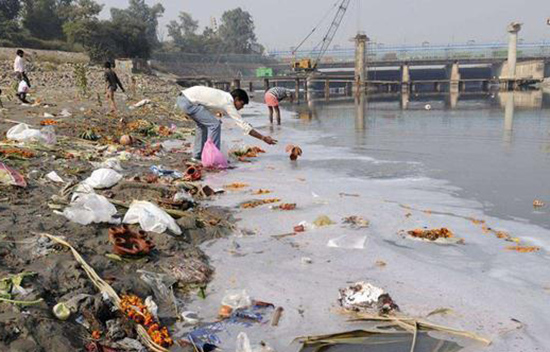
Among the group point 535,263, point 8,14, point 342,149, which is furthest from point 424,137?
point 8,14

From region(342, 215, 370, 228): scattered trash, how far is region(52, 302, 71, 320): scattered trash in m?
2.49

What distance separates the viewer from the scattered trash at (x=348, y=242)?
3857mm

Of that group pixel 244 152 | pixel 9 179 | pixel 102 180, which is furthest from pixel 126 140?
pixel 9 179

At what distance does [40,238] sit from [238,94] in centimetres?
370

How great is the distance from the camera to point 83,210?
3.77 metres

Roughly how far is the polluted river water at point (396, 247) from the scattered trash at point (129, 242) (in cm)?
50

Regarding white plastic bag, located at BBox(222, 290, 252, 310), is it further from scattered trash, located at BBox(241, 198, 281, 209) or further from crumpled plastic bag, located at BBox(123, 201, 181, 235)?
scattered trash, located at BBox(241, 198, 281, 209)

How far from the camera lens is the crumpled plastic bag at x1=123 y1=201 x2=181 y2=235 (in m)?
3.81

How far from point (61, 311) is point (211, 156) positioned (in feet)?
14.3

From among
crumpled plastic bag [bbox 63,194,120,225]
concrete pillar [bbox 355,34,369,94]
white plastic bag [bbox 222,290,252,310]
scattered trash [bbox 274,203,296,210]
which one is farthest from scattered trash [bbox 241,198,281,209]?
concrete pillar [bbox 355,34,369,94]

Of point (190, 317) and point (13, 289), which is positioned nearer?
point (13, 289)

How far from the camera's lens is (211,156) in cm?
677

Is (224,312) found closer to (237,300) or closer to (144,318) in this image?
(237,300)

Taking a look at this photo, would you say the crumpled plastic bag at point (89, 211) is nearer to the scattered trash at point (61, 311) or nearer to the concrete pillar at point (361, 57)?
the scattered trash at point (61, 311)
